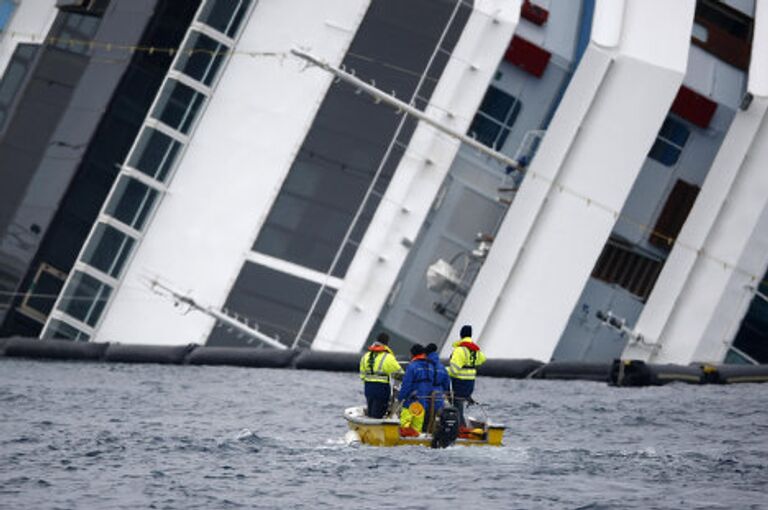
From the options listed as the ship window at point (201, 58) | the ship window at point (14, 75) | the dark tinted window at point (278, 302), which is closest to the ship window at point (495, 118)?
the dark tinted window at point (278, 302)

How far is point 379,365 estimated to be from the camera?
36938mm

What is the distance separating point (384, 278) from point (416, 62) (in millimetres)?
5086

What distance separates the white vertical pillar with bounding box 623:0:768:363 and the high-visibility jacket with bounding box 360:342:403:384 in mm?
15182

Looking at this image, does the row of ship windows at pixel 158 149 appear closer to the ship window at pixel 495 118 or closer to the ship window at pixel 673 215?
the ship window at pixel 495 118

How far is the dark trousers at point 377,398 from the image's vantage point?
3706 cm

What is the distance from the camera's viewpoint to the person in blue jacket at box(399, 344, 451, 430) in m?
36.2

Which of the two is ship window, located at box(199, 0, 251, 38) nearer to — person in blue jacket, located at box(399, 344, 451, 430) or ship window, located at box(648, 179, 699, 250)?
ship window, located at box(648, 179, 699, 250)

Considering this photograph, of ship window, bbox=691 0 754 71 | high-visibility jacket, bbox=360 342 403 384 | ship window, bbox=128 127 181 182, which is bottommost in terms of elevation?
high-visibility jacket, bbox=360 342 403 384

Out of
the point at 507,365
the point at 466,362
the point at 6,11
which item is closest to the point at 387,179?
the point at 507,365

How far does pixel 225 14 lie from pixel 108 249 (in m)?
6.27

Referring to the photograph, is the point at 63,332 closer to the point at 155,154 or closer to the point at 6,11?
the point at 155,154

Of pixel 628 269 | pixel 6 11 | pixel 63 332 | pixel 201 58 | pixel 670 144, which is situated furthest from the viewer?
pixel 6 11

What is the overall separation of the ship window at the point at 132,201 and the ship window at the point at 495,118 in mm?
7828

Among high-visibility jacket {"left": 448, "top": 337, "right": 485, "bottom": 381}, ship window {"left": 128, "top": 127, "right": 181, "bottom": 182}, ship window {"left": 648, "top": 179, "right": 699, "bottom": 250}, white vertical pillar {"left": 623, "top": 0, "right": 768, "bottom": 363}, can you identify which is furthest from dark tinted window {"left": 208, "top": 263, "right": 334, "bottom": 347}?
high-visibility jacket {"left": 448, "top": 337, "right": 485, "bottom": 381}
